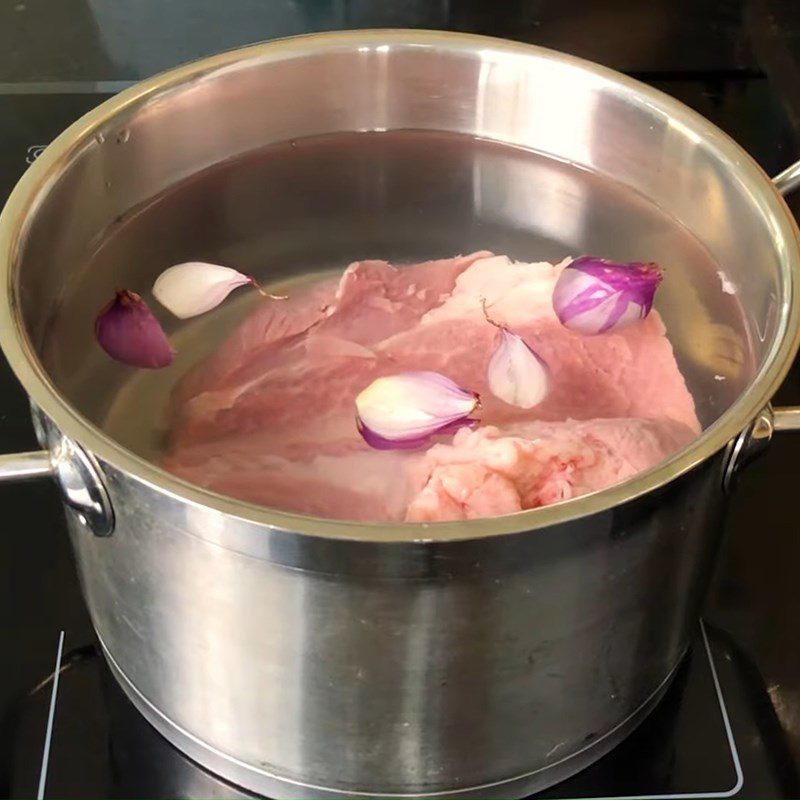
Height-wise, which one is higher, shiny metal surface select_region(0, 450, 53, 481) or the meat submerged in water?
shiny metal surface select_region(0, 450, 53, 481)

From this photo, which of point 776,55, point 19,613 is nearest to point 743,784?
point 19,613

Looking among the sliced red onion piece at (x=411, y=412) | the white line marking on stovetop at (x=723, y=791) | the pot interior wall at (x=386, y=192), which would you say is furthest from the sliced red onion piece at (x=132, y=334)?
the white line marking on stovetop at (x=723, y=791)

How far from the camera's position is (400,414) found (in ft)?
2.25

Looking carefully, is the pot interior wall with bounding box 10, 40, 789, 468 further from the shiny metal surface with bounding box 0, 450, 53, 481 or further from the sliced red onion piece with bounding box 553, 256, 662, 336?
the shiny metal surface with bounding box 0, 450, 53, 481

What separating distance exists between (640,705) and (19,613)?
0.38 meters

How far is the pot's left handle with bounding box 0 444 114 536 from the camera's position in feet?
1.69

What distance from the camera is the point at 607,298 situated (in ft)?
2.62

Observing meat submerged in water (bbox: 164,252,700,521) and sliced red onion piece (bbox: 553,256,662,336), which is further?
sliced red onion piece (bbox: 553,256,662,336)

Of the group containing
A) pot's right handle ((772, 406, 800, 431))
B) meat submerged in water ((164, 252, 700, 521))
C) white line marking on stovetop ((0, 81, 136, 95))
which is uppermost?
white line marking on stovetop ((0, 81, 136, 95))

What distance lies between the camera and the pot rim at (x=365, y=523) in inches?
18.6

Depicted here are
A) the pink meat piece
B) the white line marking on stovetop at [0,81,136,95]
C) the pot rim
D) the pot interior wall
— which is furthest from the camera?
the white line marking on stovetop at [0,81,136,95]

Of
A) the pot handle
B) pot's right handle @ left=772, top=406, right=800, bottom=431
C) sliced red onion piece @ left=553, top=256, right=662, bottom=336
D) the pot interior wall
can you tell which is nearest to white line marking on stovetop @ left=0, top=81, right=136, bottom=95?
the pot interior wall

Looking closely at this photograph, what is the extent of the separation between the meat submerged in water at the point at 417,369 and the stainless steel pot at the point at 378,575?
7 cm

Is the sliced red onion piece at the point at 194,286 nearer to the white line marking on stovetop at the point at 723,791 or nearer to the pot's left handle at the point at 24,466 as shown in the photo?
the pot's left handle at the point at 24,466
